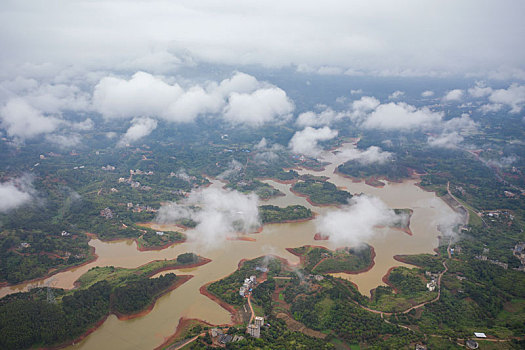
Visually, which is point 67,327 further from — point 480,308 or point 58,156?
point 58,156

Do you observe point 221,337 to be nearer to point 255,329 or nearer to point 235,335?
point 235,335

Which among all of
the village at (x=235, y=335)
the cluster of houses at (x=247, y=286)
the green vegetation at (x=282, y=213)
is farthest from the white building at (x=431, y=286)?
the green vegetation at (x=282, y=213)

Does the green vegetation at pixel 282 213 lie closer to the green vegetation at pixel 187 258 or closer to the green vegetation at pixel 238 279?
the green vegetation at pixel 238 279

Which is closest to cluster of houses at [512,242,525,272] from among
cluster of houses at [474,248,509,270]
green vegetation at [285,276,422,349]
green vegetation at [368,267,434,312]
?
cluster of houses at [474,248,509,270]

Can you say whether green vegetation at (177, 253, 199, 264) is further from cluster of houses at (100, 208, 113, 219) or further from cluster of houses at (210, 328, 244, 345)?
cluster of houses at (100, 208, 113, 219)

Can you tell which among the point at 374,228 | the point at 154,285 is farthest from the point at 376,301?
the point at 154,285

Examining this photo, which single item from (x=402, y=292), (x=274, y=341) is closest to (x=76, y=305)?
(x=274, y=341)
